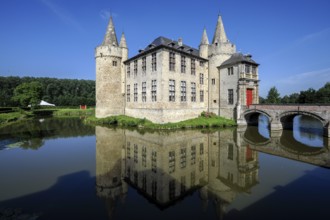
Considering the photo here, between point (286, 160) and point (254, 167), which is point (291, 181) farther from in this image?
point (286, 160)

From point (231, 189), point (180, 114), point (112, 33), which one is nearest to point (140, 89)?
point (180, 114)

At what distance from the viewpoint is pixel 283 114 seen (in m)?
20.2

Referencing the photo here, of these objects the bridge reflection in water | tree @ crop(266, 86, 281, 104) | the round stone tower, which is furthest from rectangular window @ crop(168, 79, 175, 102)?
tree @ crop(266, 86, 281, 104)

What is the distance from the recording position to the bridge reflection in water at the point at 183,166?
257 inches

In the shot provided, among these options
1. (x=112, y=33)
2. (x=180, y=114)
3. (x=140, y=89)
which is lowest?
(x=180, y=114)

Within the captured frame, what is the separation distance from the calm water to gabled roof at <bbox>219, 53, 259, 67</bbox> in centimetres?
1333

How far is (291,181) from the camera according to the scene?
7.57m

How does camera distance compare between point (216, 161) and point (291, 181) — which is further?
point (216, 161)

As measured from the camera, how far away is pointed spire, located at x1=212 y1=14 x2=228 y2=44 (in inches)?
1070

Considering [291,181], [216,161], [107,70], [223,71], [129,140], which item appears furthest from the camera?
[107,70]

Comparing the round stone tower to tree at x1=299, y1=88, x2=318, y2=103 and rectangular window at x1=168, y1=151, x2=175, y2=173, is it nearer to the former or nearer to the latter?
rectangular window at x1=168, y1=151, x2=175, y2=173

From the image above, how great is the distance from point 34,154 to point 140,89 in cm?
1501

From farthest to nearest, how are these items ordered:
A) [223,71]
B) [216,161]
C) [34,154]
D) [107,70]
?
[107,70]
[223,71]
[34,154]
[216,161]

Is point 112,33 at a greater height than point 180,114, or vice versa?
point 112,33
